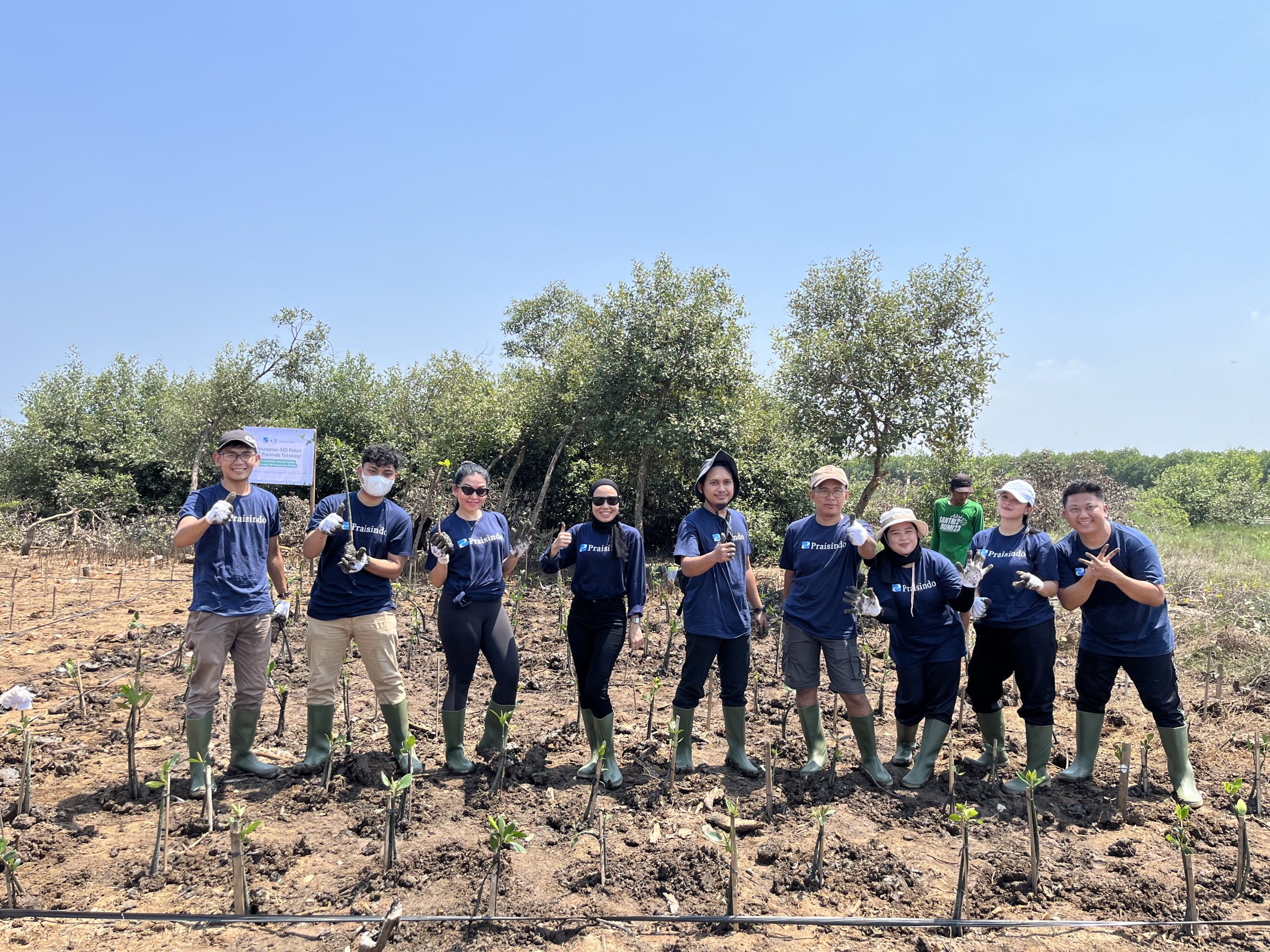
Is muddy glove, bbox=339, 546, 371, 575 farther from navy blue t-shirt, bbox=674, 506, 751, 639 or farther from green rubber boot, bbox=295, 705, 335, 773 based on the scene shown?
navy blue t-shirt, bbox=674, 506, 751, 639

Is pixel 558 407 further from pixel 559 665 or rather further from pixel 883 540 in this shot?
pixel 883 540

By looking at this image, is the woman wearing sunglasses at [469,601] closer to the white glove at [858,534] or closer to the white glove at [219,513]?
the white glove at [219,513]

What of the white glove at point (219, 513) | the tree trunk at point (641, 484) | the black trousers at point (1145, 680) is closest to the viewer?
the white glove at point (219, 513)

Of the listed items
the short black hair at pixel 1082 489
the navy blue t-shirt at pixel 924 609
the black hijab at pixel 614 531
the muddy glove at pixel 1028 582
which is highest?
the short black hair at pixel 1082 489

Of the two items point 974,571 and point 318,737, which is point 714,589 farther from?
point 318,737

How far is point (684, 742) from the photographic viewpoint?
180 inches

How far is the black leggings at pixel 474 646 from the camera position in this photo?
4246 millimetres

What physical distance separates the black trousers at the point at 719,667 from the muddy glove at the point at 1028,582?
163cm

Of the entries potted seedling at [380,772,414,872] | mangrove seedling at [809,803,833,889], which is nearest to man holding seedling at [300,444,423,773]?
potted seedling at [380,772,414,872]

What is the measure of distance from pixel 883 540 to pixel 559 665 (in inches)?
150

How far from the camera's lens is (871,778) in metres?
4.46

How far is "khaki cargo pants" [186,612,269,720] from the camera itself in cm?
402

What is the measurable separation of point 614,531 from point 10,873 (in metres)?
3.14

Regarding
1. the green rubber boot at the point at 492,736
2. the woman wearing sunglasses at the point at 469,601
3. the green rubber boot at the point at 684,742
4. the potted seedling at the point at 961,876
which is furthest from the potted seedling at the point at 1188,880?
the green rubber boot at the point at 492,736
